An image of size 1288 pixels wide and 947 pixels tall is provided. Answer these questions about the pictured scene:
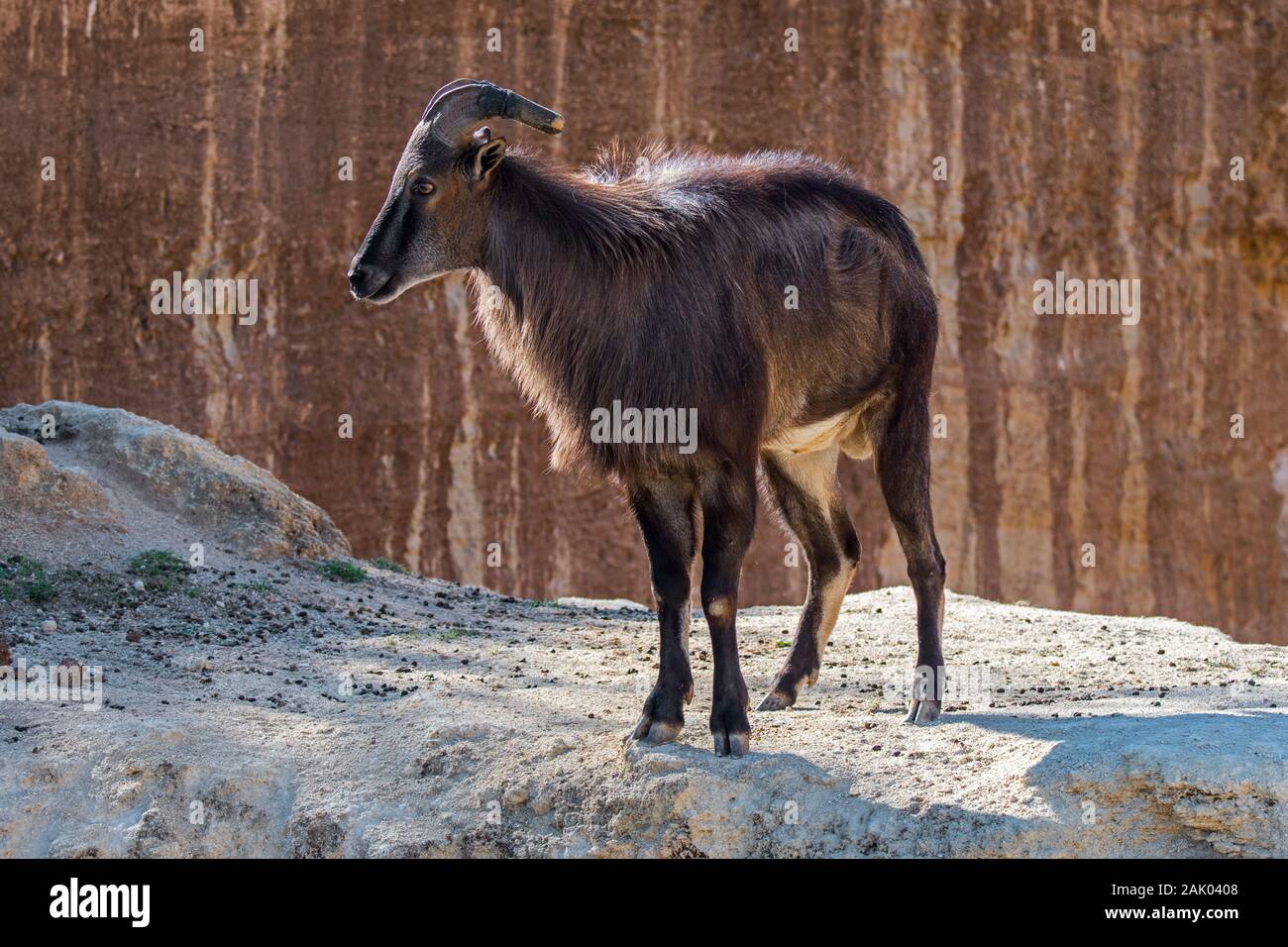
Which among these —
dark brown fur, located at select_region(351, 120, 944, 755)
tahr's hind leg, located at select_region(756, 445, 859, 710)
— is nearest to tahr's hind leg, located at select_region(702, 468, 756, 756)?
dark brown fur, located at select_region(351, 120, 944, 755)

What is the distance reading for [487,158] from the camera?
21.6 ft

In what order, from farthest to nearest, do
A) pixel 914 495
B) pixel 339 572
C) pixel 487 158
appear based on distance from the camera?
pixel 339 572 → pixel 914 495 → pixel 487 158

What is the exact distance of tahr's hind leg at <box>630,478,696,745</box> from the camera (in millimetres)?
6344

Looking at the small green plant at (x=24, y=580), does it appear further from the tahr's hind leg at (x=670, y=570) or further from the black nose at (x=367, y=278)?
the tahr's hind leg at (x=670, y=570)

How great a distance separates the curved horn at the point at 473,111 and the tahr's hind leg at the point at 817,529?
203 centimetres

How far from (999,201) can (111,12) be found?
30.2 ft

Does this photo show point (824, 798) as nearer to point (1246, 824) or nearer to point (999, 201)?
point (1246, 824)

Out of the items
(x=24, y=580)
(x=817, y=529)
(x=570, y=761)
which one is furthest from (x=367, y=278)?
(x=24, y=580)

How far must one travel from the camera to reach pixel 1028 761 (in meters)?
5.95

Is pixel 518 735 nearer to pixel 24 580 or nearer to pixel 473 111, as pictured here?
pixel 473 111

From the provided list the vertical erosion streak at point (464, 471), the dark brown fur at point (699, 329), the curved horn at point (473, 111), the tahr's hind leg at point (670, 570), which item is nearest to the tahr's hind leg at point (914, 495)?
the dark brown fur at point (699, 329)

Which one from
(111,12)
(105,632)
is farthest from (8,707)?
(111,12)

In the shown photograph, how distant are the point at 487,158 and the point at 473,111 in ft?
0.67
